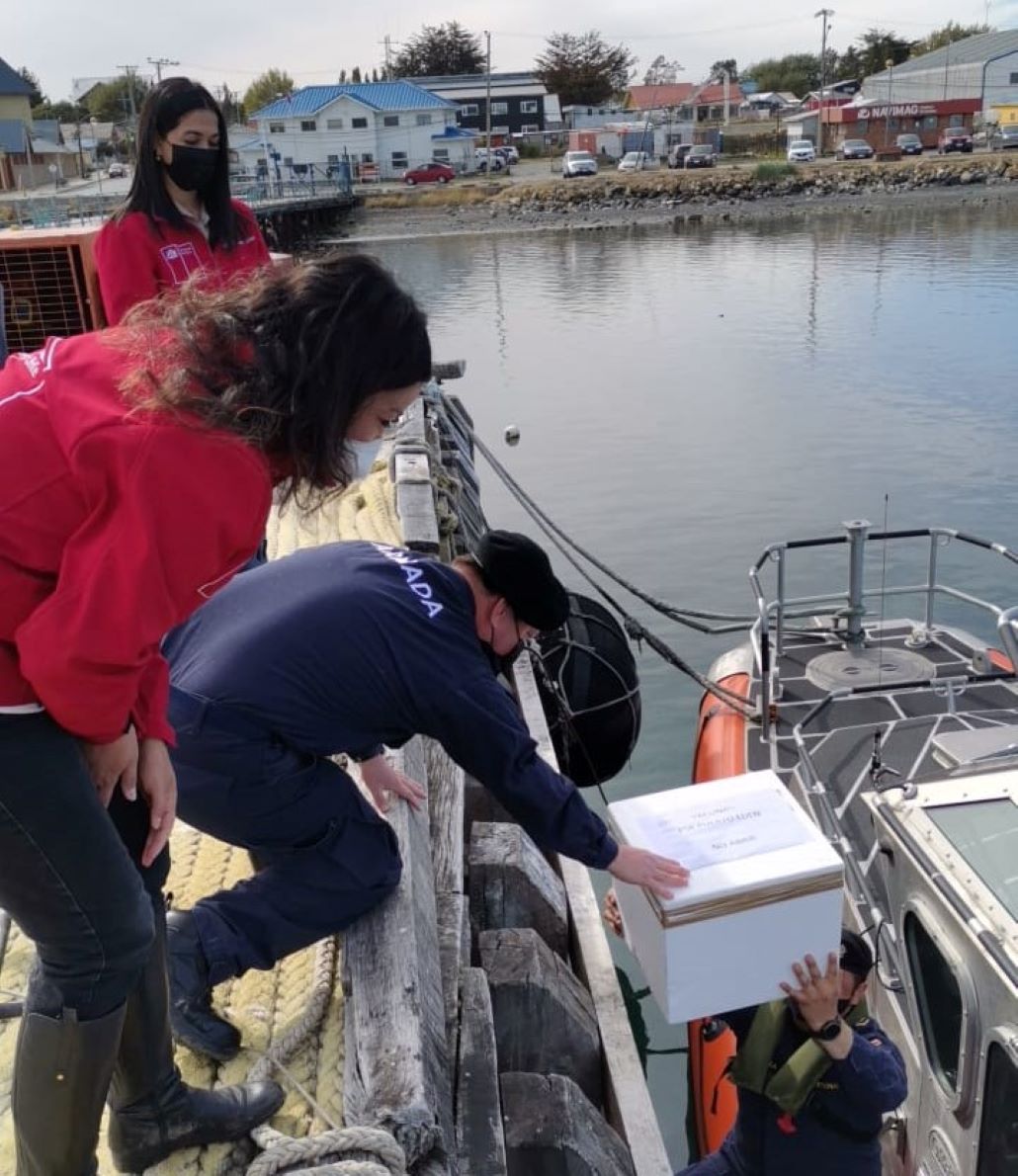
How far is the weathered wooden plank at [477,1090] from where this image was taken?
2621 mm

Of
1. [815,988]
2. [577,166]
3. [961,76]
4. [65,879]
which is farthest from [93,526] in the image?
[961,76]

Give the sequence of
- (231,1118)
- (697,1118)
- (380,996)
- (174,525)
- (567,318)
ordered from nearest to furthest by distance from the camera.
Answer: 1. (174,525)
2. (231,1118)
3. (380,996)
4. (697,1118)
5. (567,318)

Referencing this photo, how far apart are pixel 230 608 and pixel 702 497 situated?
14515mm

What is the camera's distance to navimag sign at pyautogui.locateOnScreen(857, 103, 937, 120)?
77500 millimetres

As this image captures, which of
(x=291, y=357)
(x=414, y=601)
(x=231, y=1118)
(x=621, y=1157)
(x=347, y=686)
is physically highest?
(x=291, y=357)

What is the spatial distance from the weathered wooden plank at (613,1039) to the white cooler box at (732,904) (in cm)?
71

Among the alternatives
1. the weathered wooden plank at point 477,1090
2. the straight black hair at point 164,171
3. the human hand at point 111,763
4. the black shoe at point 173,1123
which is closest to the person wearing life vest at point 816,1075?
the weathered wooden plank at point 477,1090

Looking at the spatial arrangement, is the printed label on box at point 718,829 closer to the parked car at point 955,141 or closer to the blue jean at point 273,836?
the blue jean at point 273,836

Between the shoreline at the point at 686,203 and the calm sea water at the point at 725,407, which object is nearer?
the calm sea water at the point at 725,407

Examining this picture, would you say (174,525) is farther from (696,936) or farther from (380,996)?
(696,936)

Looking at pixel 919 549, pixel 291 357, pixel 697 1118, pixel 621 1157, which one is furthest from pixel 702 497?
pixel 291 357

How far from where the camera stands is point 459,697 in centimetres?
274

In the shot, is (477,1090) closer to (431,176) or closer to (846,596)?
(846,596)

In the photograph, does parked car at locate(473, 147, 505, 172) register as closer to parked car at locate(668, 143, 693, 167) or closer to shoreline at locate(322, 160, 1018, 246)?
parked car at locate(668, 143, 693, 167)
